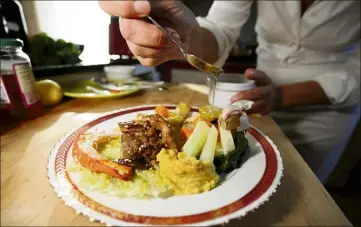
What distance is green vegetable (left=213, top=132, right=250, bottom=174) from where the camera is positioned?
55cm

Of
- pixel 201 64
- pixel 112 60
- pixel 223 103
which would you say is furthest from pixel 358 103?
pixel 112 60

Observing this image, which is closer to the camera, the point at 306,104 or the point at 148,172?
the point at 148,172

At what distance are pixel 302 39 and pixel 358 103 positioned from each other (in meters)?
0.46

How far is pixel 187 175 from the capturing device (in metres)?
0.47

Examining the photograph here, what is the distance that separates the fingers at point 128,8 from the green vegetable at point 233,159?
14.8 inches

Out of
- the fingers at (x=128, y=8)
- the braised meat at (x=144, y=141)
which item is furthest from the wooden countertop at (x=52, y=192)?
the fingers at (x=128, y=8)

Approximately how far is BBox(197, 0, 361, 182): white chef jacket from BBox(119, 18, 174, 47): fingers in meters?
0.67

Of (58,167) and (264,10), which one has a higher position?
(264,10)

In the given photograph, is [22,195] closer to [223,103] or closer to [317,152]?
[223,103]

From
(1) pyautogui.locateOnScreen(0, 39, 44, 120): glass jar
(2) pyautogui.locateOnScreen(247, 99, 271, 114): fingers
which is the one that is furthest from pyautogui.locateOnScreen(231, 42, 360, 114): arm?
(1) pyautogui.locateOnScreen(0, 39, 44, 120): glass jar

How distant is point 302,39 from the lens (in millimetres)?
1200

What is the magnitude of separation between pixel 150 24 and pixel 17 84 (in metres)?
0.49

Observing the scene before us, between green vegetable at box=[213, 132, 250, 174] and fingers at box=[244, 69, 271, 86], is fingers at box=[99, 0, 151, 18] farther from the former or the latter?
fingers at box=[244, 69, 271, 86]

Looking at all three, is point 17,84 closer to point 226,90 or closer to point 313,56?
point 226,90
